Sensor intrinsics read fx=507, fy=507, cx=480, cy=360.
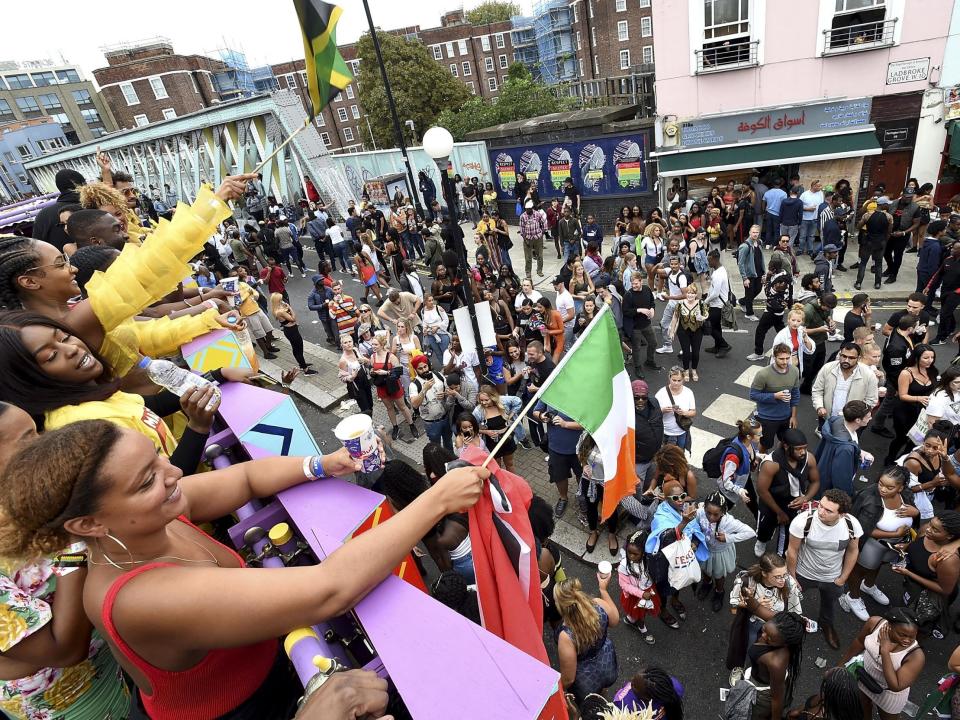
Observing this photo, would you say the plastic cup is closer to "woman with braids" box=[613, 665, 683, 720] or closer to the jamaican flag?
"woman with braids" box=[613, 665, 683, 720]

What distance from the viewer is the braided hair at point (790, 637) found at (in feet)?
11.9

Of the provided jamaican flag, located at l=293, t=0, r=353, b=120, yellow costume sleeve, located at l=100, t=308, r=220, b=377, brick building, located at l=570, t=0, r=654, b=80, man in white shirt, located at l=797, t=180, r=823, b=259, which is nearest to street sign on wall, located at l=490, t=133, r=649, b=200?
man in white shirt, located at l=797, t=180, r=823, b=259

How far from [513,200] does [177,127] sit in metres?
18.6

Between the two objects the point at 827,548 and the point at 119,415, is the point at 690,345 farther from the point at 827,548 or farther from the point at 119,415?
the point at 119,415

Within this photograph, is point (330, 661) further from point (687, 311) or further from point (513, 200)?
point (513, 200)

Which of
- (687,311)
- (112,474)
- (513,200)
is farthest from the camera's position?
(513,200)

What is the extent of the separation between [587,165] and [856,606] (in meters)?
16.2

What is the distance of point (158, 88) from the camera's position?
5122cm

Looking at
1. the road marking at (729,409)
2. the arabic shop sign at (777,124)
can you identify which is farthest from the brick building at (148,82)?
the road marking at (729,409)

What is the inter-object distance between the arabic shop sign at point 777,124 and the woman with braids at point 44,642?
19281mm

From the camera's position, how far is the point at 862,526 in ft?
15.9

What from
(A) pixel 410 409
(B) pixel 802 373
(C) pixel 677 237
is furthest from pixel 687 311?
(A) pixel 410 409

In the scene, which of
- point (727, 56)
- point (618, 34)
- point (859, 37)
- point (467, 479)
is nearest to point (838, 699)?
point (467, 479)

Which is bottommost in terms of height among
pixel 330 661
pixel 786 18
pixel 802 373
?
pixel 802 373
